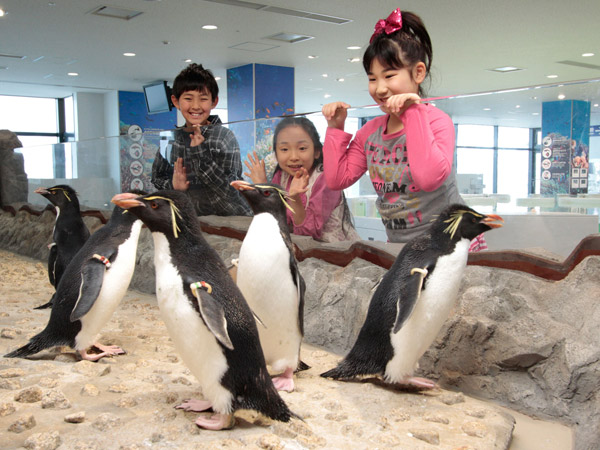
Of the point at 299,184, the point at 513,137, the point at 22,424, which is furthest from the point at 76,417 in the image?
the point at 513,137

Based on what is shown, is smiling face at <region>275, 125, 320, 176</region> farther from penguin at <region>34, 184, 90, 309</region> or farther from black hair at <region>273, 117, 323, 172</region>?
penguin at <region>34, 184, 90, 309</region>

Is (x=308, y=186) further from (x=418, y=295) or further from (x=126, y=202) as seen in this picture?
(x=126, y=202)

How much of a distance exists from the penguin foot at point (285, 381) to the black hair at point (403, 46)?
1167 millimetres

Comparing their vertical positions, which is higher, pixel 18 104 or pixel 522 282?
pixel 18 104

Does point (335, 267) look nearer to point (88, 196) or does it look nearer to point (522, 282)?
point (522, 282)

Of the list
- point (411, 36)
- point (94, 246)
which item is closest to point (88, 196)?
point (94, 246)

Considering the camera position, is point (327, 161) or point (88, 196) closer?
point (327, 161)

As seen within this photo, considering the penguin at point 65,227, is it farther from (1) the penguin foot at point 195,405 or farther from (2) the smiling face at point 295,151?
(1) the penguin foot at point 195,405

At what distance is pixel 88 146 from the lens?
463 cm

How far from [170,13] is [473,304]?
6703mm

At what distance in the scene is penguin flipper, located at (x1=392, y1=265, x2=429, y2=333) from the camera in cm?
175

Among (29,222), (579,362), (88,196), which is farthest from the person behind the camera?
(29,222)

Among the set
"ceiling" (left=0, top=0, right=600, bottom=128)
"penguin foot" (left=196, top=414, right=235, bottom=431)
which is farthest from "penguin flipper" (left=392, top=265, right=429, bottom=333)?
"ceiling" (left=0, top=0, right=600, bottom=128)

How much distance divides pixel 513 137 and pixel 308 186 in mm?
894
